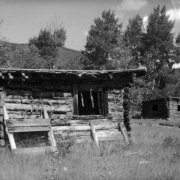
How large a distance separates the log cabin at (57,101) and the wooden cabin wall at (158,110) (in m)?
17.5

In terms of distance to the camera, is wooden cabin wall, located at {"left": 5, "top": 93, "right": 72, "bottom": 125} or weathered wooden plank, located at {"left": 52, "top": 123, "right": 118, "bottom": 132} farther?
weathered wooden plank, located at {"left": 52, "top": 123, "right": 118, "bottom": 132}

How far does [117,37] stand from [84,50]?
17.5 ft

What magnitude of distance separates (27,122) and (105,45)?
27.4m

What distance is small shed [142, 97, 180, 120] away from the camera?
27.6m

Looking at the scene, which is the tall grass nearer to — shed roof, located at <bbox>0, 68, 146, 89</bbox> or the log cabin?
the log cabin

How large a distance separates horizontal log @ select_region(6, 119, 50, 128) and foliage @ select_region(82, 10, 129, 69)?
80.5 ft

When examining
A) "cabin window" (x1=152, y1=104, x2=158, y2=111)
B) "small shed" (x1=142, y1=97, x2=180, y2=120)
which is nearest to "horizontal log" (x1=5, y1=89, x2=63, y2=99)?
"small shed" (x1=142, y1=97, x2=180, y2=120)

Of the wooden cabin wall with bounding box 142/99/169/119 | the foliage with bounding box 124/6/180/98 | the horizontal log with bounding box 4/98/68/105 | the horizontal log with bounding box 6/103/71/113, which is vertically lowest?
the wooden cabin wall with bounding box 142/99/169/119

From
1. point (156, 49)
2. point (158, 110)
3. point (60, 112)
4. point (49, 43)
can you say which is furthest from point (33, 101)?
point (156, 49)

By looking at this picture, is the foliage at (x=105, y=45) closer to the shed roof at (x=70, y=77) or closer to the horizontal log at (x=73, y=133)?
the shed roof at (x=70, y=77)

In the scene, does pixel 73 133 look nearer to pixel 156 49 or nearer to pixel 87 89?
pixel 87 89

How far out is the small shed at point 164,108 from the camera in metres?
27.6

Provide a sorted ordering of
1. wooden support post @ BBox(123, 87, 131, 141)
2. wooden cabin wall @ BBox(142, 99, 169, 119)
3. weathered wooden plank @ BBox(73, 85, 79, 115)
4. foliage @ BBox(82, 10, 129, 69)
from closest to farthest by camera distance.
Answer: weathered wooden plank @ BBox(73, 85, 79, 115) < wooden support post @ BBox(123, 87, 131, 141) < wooden cabin wall @ BBox(142, 99, 169, 119) < foliage @ BBox(82, 10, 129, 69)

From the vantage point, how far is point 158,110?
96.3 feet
